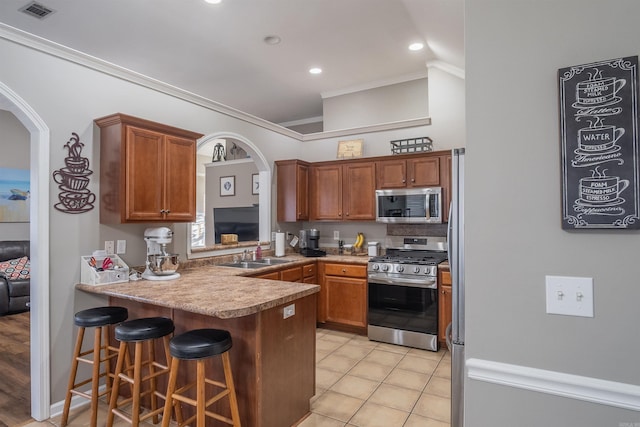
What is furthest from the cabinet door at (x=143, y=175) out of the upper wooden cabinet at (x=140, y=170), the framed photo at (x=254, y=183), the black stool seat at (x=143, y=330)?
the framed photo at (x=254, y=183)

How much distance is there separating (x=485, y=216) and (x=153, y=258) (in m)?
2.57

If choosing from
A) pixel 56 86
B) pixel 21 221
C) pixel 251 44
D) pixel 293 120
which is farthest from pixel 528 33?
pixel 21 221

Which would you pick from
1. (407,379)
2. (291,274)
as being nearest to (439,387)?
(407,379)

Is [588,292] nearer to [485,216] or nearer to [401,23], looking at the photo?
[485,216]

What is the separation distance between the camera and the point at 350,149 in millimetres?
4996

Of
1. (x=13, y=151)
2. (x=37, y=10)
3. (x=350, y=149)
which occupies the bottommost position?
(x=350, y=149)

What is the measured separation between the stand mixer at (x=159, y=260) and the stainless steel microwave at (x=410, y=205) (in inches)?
100

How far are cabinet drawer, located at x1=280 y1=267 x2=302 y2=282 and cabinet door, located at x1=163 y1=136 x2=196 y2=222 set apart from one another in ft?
3.96

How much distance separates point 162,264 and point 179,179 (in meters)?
0.76

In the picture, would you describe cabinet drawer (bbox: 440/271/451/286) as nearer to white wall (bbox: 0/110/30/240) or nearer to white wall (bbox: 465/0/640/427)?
white wall (bbox: 465/0/640/427)

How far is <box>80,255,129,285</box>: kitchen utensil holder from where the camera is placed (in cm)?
267

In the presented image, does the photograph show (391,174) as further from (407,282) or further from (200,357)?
(200,357)

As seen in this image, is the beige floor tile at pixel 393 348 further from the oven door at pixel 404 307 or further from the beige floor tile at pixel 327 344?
the beige floor tile at pixel 327 344

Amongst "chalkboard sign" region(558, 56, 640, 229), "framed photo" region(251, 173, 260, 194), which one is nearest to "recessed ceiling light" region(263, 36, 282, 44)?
"framed photo" region(251, 173, 260, 194)
